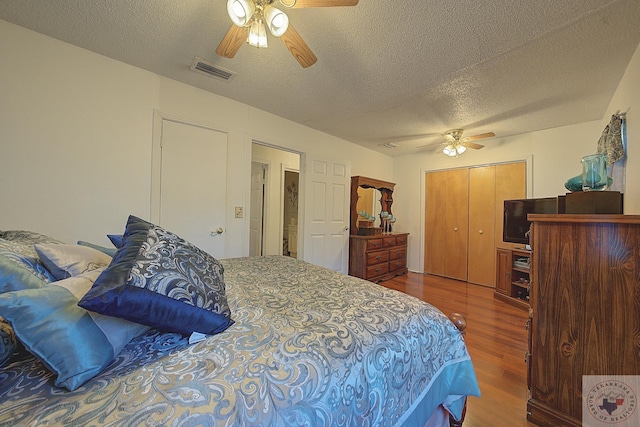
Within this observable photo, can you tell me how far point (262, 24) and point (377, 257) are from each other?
348cm

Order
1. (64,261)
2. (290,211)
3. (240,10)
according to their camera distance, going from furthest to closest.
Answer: (290,211) < (240,10) < (64,261)

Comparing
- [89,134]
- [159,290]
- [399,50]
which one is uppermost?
[399,50]

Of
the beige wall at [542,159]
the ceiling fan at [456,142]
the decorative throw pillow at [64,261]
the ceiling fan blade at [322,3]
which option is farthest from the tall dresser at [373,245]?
the decorative throw pillow at [64,261]

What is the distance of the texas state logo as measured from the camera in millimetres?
1110

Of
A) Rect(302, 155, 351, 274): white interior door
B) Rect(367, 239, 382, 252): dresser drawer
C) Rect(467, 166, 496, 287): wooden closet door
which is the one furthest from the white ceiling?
Rect(367, 239, 382, 252): dresser drawer

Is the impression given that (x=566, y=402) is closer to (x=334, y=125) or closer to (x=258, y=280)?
(x=258, y=280)

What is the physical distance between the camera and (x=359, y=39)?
1.78 metres

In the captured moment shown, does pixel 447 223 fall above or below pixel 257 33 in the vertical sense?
below

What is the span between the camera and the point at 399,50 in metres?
1.89

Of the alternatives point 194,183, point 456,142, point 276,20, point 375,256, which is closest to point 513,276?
point 375,256

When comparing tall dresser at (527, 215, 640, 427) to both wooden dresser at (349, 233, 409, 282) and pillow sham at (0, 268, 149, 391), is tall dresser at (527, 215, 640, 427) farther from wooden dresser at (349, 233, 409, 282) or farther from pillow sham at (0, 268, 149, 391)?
wooden dresser at (349, 233, 409, 282)

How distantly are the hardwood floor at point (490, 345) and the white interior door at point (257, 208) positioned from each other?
8.11ft

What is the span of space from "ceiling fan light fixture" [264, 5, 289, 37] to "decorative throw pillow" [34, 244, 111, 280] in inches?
56.9

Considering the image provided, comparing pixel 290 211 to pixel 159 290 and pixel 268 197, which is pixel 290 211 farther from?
pixel 159 290
